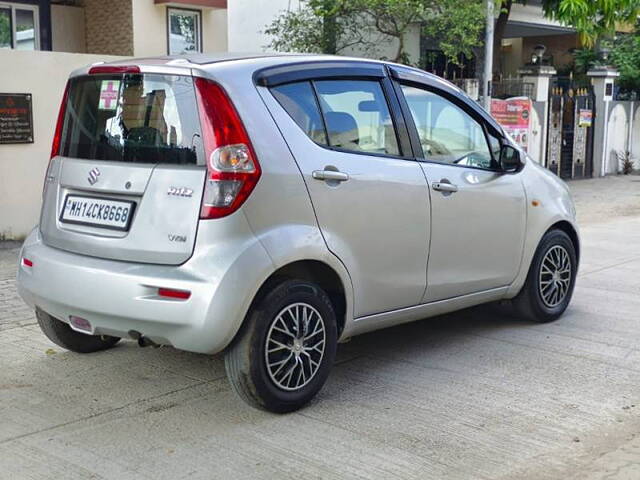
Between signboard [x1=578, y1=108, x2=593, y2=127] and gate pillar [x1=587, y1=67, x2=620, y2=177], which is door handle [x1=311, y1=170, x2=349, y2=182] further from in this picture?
gate pillar [x1=587, y1=67, x2=620, y2=177]

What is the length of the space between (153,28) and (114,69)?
30.5 feet

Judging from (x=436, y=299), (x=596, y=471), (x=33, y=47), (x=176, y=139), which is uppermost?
(x=33, y=47)

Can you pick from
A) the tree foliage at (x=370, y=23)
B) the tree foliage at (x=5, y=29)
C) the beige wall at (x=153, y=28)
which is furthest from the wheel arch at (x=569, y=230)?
the tree foliage at (x=5, y=29)

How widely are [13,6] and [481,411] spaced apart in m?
11.8

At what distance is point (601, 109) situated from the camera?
19.9 meters

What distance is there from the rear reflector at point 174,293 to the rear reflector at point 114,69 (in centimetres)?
122

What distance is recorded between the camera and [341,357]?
5.70 metres

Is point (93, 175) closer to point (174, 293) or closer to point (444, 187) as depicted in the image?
point (174, 293)

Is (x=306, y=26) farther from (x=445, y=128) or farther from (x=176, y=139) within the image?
(x=176, y=139)

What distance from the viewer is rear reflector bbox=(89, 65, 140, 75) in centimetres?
465

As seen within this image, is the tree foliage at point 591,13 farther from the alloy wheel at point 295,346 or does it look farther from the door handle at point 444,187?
the alloy wheel at point 295,346

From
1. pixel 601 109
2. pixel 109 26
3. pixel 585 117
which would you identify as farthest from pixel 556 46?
pixel 109 26

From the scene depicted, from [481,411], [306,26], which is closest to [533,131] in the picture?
[306,26]

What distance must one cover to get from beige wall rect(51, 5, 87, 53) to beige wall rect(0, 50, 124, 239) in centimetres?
437
